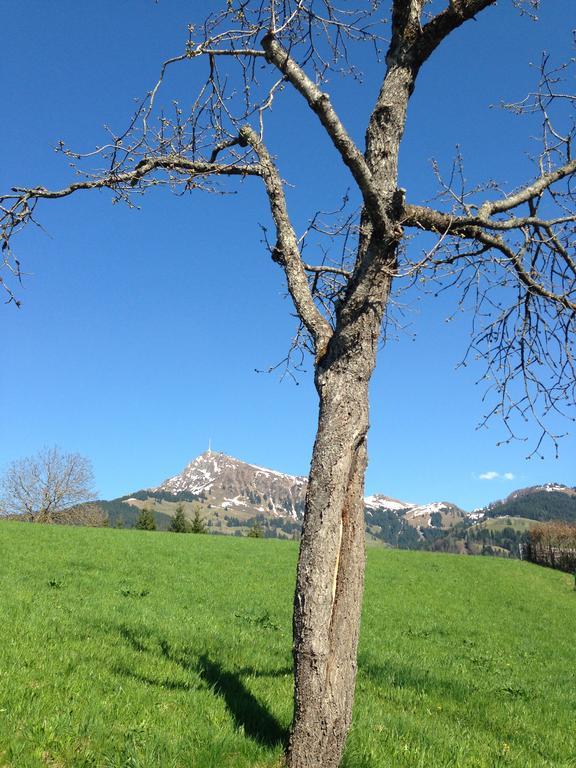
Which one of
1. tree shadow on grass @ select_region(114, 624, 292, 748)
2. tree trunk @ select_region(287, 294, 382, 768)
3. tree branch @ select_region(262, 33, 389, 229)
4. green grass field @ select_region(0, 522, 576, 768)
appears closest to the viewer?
tree trunk @ select_region(287, 294, 382, 768)

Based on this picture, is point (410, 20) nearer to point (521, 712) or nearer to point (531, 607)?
point (521, 712)

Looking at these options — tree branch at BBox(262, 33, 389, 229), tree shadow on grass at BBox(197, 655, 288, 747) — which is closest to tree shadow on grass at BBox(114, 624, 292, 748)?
tree shadow on grass at BBox(197, 655, 288, 747)

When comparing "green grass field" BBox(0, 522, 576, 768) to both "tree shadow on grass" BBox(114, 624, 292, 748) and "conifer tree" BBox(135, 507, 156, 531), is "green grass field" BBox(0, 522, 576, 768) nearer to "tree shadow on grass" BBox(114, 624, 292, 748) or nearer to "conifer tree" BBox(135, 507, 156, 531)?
"tree shadow on grass" BBox(114, 624, 292, 748)

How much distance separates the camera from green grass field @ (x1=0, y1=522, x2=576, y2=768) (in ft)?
16.9

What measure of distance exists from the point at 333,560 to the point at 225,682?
3466 mm

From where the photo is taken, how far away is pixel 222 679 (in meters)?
7.25

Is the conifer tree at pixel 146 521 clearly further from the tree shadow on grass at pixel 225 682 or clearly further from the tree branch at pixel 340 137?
the tree branch at pixel 340 137

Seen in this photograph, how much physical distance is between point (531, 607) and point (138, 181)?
28051 mm

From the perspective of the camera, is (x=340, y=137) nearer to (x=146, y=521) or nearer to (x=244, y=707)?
(x=244, y=707)

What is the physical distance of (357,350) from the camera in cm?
507

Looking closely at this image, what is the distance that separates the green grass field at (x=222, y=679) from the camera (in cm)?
514

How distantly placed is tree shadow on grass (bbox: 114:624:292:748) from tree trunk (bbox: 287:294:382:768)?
2.82 ft

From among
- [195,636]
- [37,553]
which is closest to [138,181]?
[195,636]

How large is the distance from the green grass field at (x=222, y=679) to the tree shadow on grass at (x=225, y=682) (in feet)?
0.10
